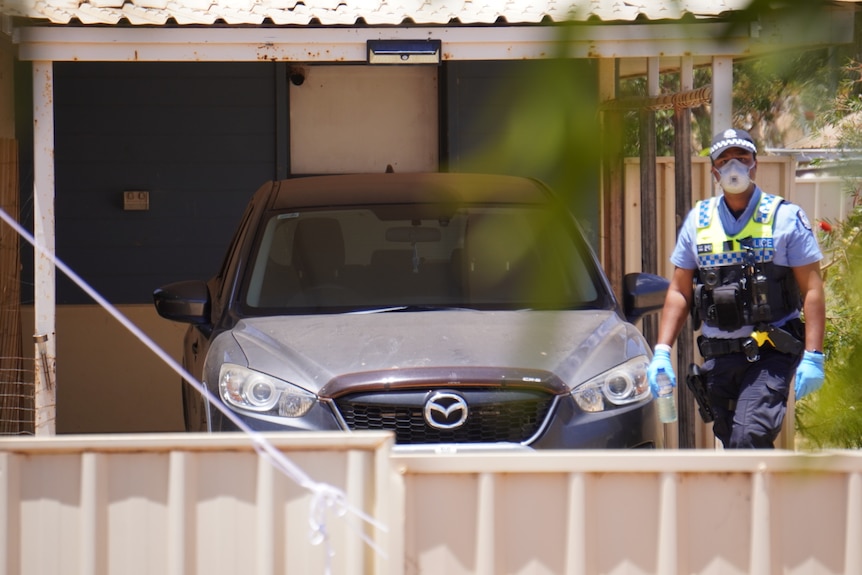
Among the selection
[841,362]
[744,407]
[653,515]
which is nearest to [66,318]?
[744,407]

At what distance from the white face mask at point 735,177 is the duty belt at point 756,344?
62 centimetres

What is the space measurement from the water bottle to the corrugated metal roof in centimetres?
168

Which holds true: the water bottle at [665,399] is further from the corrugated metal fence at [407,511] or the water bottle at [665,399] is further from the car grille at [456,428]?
the corrugated metal fence at [407,511]

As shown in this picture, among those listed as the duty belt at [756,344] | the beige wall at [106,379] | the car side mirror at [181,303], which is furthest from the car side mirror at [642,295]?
the beige wall at [106,379]

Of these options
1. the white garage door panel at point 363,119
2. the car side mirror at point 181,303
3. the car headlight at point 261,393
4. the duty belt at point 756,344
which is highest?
the white garage door panel at point 363,119

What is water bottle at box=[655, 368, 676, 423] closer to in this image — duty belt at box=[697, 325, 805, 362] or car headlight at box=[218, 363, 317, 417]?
duty belt at box=[697, 325, 805, 362]

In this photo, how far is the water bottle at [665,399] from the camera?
17.0ft

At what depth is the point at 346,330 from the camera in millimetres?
5277

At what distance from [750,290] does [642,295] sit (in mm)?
551

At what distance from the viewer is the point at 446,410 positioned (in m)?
4.77

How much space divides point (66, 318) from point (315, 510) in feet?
21.4

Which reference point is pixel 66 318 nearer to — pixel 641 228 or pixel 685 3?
pixel 641 228

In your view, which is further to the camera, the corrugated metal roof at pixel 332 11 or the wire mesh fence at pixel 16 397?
the wire mesh fence at pixel 16 397

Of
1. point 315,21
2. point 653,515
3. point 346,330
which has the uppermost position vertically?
point 315,21
